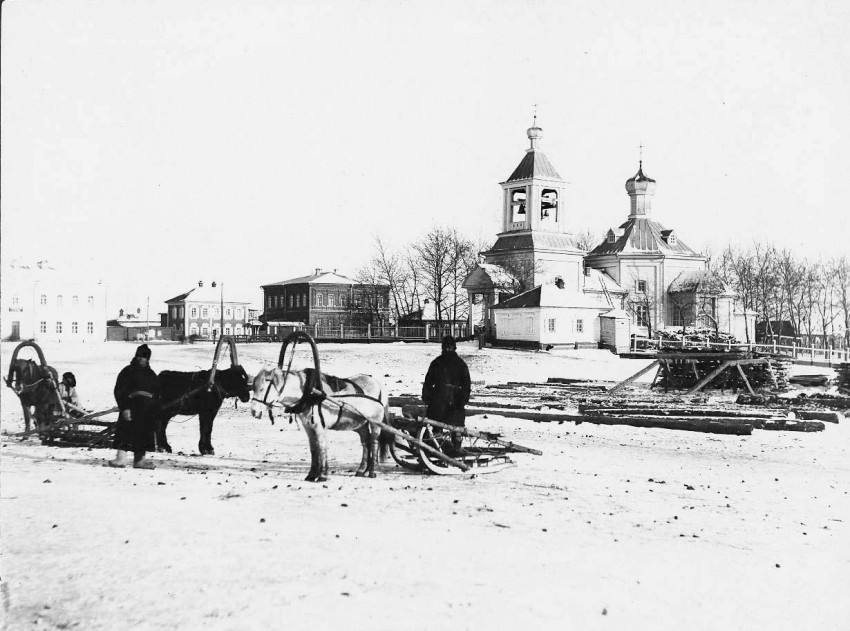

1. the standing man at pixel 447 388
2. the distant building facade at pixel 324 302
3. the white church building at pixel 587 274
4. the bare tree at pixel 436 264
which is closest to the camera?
the standing man at pixel 447 388

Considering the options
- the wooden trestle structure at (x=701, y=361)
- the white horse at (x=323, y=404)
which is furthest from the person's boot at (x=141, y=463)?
the wooden trestle structure at (x=701, y=361)

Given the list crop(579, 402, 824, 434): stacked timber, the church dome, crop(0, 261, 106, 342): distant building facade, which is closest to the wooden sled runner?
crop(0, 261, 106, 342): distant building facade

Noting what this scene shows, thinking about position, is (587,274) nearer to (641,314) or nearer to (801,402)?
(641,314)

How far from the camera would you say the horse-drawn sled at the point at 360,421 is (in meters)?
9.83

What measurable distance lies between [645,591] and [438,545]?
1.83 meters

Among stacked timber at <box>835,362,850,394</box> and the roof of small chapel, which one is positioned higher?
the roof of small chapel

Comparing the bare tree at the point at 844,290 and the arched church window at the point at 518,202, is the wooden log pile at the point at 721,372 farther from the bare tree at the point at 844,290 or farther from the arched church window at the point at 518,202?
the arched church window at the point at 518,202

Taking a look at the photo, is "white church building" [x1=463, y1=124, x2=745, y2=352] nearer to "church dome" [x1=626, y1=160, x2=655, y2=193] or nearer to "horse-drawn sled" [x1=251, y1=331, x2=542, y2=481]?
"church dome" [x1=626, y1=160, x2=655, y2=193]

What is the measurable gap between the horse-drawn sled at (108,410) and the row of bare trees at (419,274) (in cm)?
1584

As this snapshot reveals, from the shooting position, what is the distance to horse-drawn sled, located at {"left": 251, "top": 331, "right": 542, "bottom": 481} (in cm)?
983

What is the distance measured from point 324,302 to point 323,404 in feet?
81.4

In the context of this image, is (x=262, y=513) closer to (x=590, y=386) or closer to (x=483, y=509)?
(x=483, y=509)

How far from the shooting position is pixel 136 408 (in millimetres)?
10961

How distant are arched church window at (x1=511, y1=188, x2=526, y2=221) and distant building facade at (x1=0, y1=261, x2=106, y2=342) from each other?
43.8m
